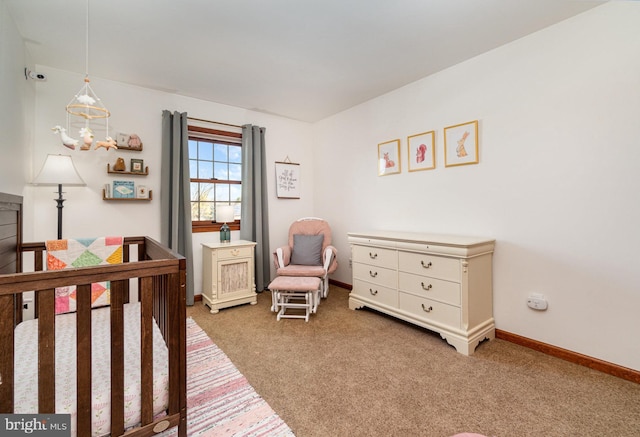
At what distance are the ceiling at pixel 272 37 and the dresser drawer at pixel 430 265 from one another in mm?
1810

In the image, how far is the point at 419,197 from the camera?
9.96 feet

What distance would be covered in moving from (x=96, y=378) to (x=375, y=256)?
2.32m

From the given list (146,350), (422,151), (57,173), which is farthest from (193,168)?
(146,350)

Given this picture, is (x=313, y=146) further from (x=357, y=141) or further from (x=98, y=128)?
(x=98, y=128)

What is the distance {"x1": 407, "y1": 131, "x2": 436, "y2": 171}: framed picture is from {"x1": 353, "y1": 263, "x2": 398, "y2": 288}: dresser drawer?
1174 millimetres

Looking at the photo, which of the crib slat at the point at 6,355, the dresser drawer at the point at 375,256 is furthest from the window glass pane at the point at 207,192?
the crib slat at the point at 6,355

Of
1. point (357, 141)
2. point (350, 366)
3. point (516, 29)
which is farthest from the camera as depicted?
point (357, 141)

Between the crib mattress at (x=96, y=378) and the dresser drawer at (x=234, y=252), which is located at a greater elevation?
the dresser drawer at (x=234, y=252)

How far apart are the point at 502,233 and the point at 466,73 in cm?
152

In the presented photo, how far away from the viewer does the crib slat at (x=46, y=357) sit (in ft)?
3.14

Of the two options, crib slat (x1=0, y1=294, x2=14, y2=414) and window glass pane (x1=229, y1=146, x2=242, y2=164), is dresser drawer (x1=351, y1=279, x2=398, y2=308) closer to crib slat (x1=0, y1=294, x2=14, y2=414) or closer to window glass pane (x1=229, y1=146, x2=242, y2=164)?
window glass pane (x1=229, y1=146, x2=242, y2=164)

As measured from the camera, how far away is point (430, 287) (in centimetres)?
241

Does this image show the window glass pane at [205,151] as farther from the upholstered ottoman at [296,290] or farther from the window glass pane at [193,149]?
the upholstered ottoman at [296,290]

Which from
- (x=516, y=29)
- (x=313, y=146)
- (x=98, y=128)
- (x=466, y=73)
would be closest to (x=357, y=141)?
(x=313, y=146)
